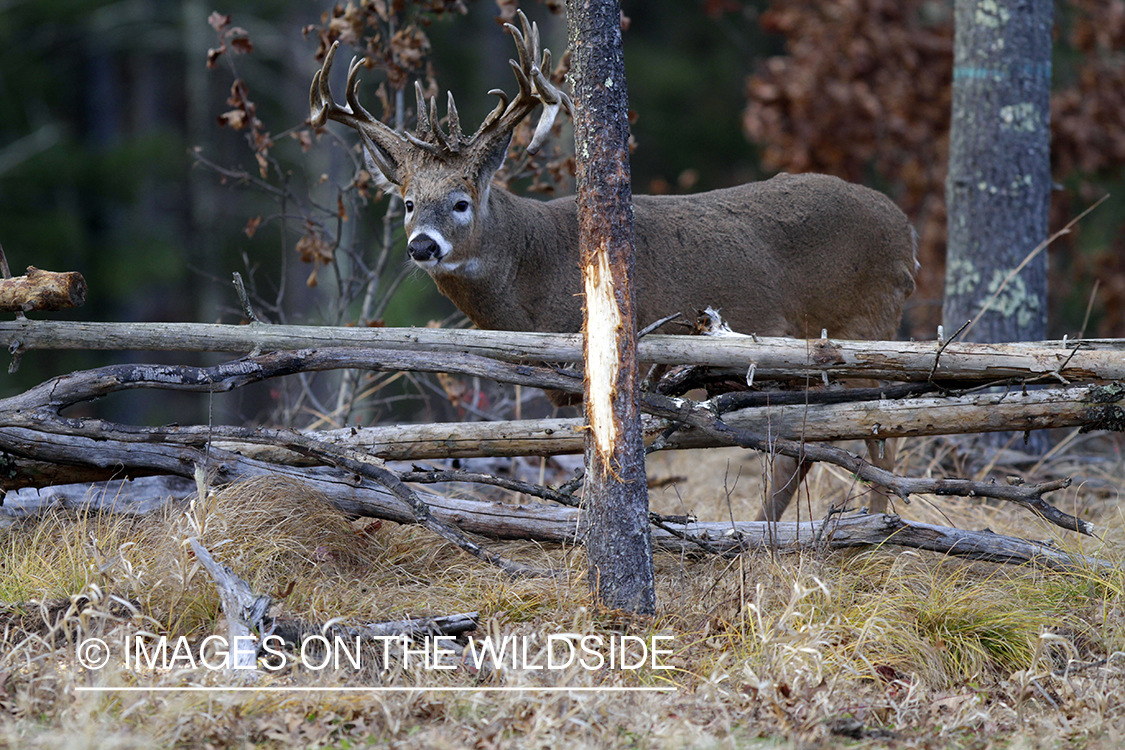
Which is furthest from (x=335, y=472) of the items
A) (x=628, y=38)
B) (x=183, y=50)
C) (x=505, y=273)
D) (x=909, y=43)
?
(x=183, y=50)

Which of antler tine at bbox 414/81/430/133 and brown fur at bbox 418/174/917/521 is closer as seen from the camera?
antler tine at bbox 414/81/430/133

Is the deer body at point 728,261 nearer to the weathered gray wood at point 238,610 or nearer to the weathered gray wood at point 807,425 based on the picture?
the weathered gray wood at point 807,425

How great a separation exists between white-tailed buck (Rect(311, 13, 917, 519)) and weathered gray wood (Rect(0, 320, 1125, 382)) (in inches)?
25.5

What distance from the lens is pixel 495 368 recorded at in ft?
14.9

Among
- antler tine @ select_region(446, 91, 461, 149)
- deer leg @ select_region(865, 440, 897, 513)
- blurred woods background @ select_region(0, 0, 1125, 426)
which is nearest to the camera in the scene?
antler tine @ select_region(446, 91, 461, 149)

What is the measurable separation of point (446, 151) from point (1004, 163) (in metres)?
3.79

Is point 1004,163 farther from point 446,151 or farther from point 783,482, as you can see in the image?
point 446,151

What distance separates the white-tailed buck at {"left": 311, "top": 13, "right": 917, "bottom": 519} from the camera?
538 cm

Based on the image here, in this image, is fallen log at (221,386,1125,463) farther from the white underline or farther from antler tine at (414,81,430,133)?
antler tine at (414,81,430,133)

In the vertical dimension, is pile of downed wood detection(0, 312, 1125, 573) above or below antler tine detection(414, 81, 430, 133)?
below

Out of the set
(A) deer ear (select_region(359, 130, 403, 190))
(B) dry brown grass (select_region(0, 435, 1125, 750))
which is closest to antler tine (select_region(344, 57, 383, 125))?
(A) deer ear (select_region(359, 130, 403, 190))

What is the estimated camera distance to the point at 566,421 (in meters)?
4.98

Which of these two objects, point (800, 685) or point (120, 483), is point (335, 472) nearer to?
point (120, 483)

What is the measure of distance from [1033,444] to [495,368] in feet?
14.0
